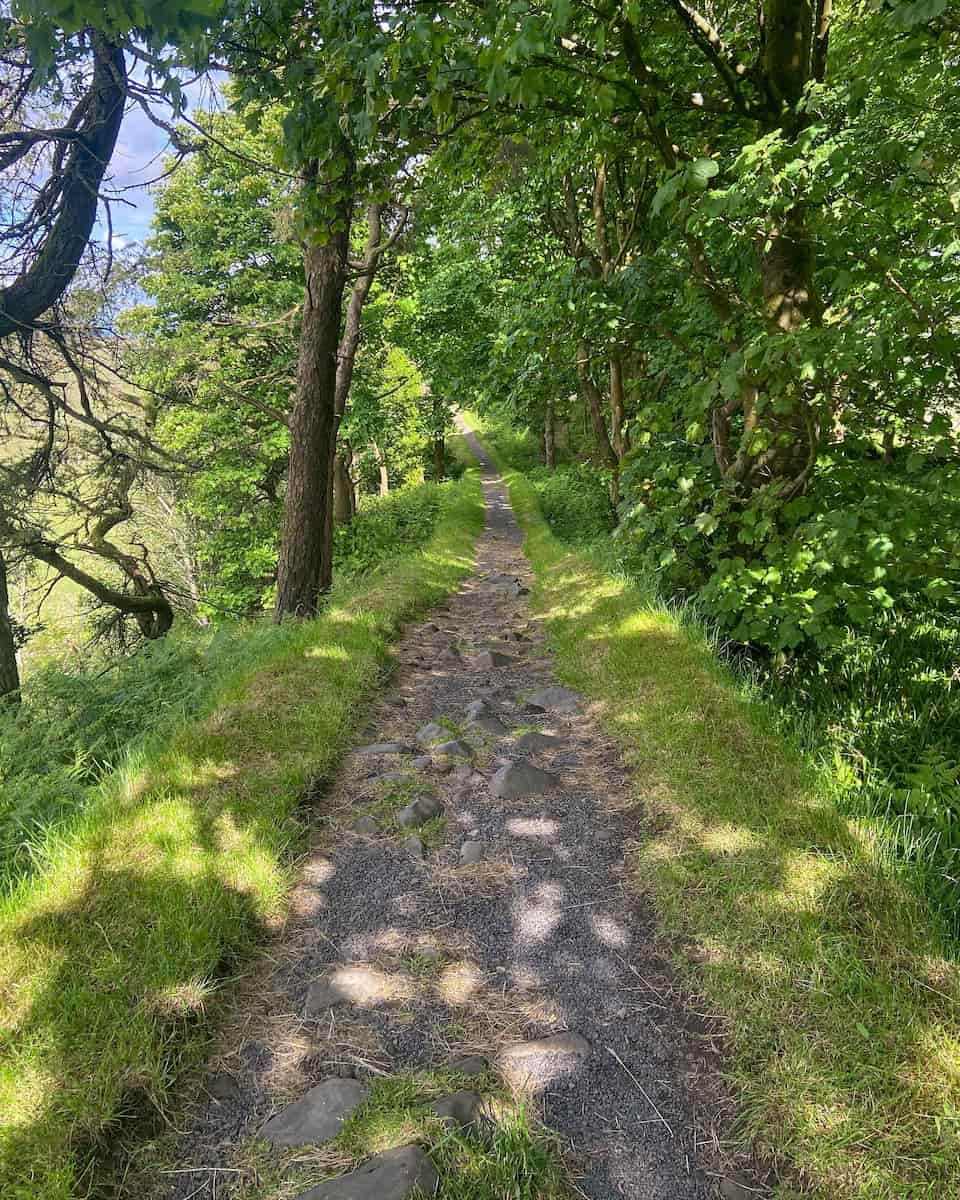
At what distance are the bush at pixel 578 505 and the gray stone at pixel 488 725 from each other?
29.2ft

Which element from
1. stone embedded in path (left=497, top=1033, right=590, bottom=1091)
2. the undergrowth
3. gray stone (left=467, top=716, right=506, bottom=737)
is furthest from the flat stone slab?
stone embedded in path (left=497, top=1033, right=590, bottom=1091)

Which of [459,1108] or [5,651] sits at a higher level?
[5,651]

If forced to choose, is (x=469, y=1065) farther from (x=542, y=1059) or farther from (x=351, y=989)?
(x=351, y=989)

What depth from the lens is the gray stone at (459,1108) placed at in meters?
1.96

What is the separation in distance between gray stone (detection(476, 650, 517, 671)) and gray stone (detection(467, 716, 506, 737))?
4.22 ft

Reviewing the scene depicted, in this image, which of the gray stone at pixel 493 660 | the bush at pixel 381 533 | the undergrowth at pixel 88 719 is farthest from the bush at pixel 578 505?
the undergrowth at pixel 88 719

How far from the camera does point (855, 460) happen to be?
4.42 meters

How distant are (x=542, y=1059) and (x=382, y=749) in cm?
258

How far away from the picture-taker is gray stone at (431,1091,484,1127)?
1965mm

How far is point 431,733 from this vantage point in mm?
4820

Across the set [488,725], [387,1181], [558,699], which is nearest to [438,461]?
[558,699]

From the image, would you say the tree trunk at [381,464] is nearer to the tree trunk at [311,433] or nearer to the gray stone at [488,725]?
the tree trunk at [311,433]

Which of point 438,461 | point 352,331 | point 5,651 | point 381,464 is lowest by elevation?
point 5,651

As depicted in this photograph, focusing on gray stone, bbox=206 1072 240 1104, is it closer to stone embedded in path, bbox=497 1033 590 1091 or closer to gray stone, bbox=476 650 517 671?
stone embedded in path, bbox=497 1033 590 1091
